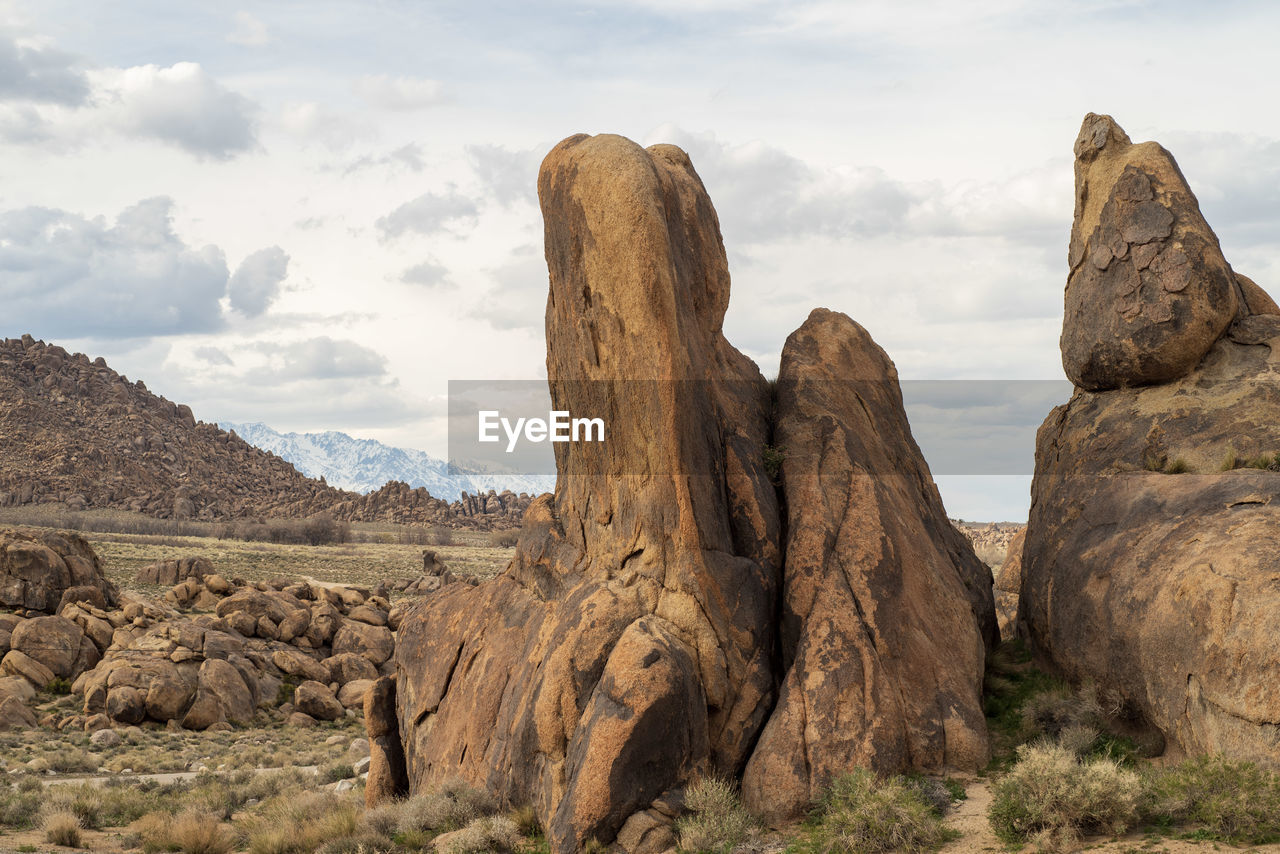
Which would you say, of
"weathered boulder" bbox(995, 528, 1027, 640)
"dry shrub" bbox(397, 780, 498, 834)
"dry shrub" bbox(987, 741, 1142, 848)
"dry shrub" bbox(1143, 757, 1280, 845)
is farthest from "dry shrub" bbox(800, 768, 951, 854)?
"weathered boulder" bbox(995, 528, 1027, 640)

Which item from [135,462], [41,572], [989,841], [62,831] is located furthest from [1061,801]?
[135,462]

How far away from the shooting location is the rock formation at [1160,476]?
1448cm

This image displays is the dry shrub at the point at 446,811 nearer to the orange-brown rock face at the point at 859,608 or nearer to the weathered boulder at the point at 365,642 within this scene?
the orange-brown rock face at the point at 859,608

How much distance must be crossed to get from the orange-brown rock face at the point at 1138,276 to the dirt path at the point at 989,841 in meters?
9.62

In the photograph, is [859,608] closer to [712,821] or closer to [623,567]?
[623,567]

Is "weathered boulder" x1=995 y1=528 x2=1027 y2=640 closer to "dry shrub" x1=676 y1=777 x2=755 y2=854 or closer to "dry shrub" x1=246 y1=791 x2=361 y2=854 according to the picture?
"dry shrub" x1=676 y1=777 x2=755 y2=854

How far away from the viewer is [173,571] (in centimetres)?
5566

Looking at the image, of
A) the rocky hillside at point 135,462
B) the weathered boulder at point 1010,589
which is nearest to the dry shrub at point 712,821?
the weathered boulder at point 1010,589

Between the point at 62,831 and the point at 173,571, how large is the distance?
38.9 meters

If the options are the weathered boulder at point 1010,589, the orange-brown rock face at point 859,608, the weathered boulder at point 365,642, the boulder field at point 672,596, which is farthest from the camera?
the weathered boulder at point 365,642

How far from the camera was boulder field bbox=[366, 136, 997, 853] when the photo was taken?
1516cm

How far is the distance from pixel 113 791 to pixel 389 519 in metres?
119

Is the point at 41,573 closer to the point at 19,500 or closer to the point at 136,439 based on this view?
the point at 19,500

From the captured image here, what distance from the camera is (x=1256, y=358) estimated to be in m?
19.9
